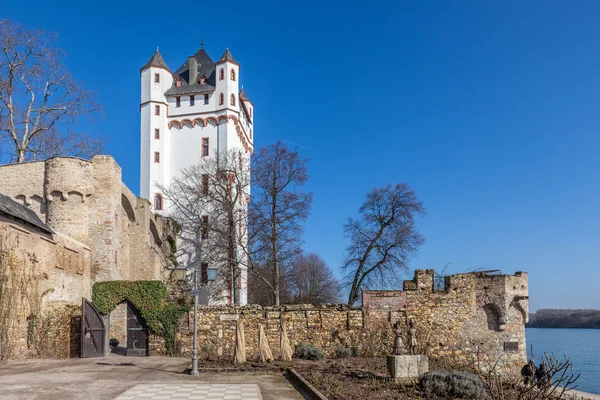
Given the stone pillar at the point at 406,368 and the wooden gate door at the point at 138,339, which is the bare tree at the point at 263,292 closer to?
the wooden gate door at the point at 138,339

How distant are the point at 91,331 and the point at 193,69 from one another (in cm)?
2899

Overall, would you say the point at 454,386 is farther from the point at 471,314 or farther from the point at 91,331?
the point at 91,331

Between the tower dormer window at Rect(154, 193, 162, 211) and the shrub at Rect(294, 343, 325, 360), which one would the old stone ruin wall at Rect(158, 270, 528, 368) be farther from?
the tower dormer window at Rect(154, 193, 162, 211)

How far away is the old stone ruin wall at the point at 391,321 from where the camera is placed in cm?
1983

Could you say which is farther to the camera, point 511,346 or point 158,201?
point 158,201

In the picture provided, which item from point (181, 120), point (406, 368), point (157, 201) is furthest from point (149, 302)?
point (181, 120)

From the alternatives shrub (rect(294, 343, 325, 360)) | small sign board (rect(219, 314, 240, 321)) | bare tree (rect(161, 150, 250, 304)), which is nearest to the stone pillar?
shrub (rect(294, 343, 325, 360))

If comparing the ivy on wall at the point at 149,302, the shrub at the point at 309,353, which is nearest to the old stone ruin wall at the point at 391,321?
the ivy on wall at the point at 149,302

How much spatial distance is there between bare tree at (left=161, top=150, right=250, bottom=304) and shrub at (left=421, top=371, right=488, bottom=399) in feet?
64.0

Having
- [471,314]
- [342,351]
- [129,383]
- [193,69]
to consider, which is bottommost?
[342,351]

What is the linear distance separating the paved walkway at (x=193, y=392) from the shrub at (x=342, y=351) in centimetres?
681

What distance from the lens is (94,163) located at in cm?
2631

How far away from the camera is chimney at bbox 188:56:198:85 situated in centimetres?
4425

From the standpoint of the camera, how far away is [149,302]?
2059 centimetres
